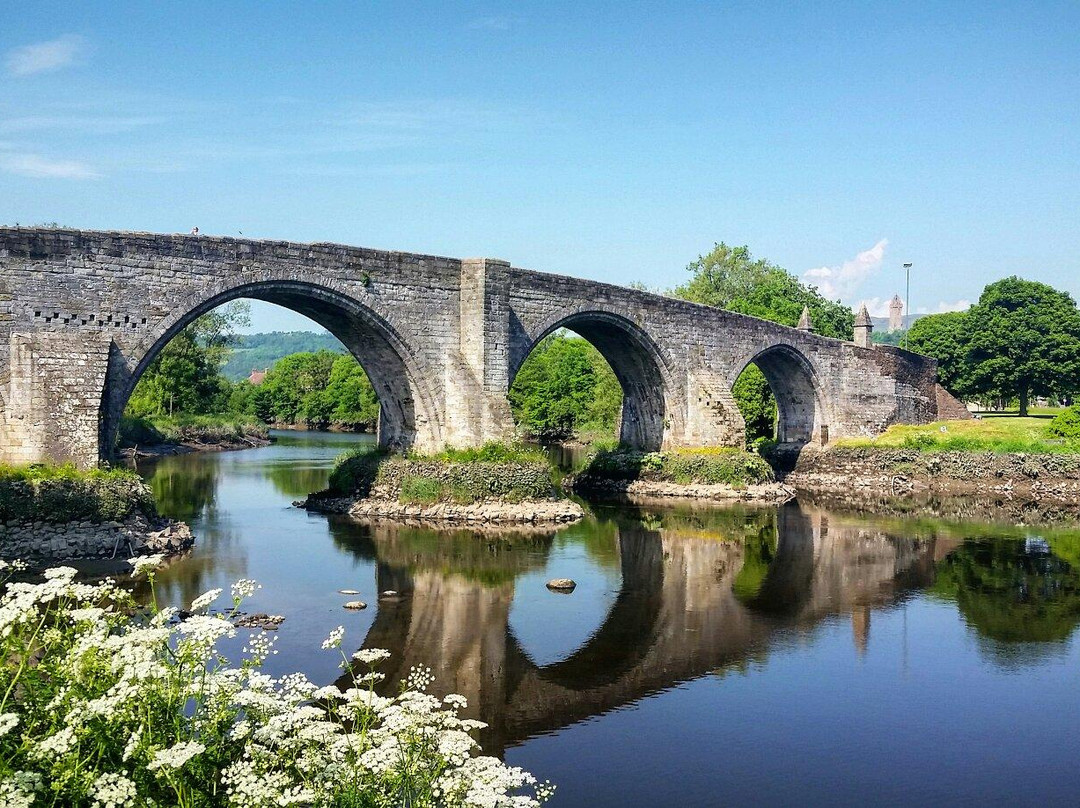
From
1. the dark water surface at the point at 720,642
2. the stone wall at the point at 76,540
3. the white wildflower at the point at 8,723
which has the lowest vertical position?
the dark water surface at the point at 720,642

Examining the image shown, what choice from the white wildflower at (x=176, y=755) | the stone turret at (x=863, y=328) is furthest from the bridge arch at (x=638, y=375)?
the white wildflower at (x=176, y=755)

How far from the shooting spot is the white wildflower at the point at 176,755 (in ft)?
17.1

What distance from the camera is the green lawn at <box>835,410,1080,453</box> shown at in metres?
35.7

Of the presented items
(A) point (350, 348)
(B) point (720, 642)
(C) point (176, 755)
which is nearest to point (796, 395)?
(A) point (350, 348)

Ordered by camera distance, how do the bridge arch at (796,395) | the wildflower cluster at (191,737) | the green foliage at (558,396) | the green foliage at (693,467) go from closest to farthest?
the wildflower cluster at (191,737) < the green foliage at (693,467) < the bridge arch at (796,395) < the green foliage at (558,396)

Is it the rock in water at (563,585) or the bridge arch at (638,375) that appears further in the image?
the bridge arch at (638,375)

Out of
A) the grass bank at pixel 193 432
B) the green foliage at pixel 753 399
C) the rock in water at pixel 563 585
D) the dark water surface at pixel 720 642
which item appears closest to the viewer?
the dark water surface at pixel 720 642

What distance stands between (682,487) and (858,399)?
13.7 meters

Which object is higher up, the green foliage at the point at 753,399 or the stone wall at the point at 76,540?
the green foliage at the point at 753,399

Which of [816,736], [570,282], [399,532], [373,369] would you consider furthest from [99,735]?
[570,282]

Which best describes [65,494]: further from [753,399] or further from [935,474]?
[753,399]

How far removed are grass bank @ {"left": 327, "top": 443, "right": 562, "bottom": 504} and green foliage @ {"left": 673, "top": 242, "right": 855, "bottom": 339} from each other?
2269 centimetres

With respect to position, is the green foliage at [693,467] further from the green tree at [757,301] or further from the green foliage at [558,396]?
the green foliage at [558,396]

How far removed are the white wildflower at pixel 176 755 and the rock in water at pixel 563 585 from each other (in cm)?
1352
